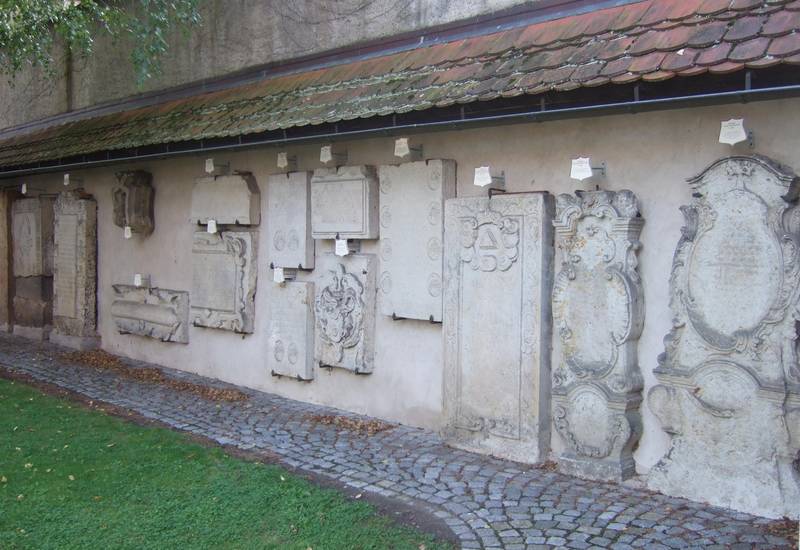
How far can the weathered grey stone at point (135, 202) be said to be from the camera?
908 centimetres

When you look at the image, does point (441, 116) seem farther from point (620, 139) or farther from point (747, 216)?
point (747, 216)

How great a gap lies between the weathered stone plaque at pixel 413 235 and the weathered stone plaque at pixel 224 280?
1849mm

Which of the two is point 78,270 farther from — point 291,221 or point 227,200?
point 291,221

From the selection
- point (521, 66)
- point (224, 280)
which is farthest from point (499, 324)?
point (224, 280)

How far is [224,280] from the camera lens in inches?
316

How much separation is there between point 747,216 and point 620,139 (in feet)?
3.26

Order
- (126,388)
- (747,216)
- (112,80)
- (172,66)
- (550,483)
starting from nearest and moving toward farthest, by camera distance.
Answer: (747,216) → (550,483) → (126,388) → (172,66) → (112,80)

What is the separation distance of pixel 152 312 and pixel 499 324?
5.12 m

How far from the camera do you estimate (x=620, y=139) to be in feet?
16.3

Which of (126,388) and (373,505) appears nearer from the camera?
(373,505)

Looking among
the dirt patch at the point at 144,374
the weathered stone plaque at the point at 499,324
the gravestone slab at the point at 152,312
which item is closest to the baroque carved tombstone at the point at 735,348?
the weathered stone plaque at the point at 499,324

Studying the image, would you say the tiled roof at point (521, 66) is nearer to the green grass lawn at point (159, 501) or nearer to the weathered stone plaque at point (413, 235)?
the weathered stone plaque at point (413, 235)

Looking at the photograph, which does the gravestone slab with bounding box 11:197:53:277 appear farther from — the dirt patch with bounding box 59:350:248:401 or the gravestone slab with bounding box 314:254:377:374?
the gravestone slab with bounding box 314:254:377:374

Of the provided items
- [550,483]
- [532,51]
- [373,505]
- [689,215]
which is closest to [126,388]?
[373,505]
